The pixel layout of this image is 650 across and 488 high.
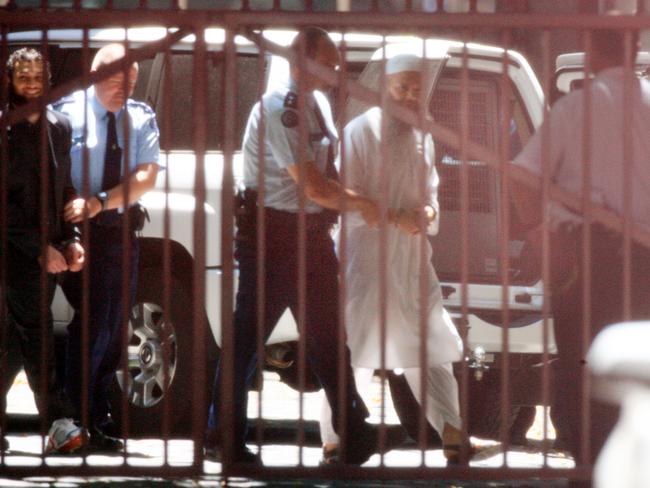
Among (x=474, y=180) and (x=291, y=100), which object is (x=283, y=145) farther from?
(x=474, y=180)

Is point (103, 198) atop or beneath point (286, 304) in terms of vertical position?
atop

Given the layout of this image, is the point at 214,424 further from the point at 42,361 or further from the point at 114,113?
the point at 114,113

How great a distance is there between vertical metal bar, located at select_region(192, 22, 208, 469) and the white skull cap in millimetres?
926

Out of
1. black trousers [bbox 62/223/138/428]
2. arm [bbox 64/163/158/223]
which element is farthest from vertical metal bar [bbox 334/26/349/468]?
black trousers [bbox 62/223/138/428]

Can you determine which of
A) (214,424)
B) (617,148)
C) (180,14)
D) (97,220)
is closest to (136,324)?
(97,220)

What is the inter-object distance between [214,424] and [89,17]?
6.24 ft

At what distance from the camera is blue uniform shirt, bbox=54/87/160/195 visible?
813 centimetres

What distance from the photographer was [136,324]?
880 centimetres

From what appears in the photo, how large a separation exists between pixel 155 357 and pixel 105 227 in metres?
0.81

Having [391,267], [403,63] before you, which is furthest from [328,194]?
[403,63]

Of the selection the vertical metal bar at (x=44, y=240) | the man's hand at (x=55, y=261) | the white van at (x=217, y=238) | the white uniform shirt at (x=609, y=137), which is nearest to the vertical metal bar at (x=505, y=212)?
the white uniform shirt at (x=609, y=137)

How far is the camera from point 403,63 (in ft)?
25.3

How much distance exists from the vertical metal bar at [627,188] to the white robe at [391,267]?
48.2 inches

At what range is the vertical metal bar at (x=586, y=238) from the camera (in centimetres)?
679
